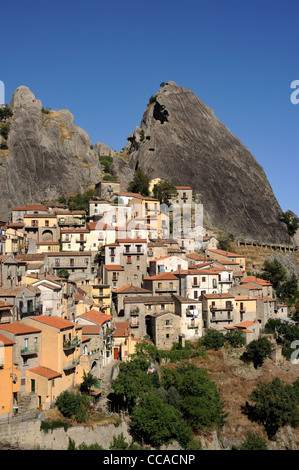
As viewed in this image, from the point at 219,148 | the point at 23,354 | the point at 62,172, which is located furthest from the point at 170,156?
the point at 23,354

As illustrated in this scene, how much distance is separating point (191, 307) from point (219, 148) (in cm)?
7065

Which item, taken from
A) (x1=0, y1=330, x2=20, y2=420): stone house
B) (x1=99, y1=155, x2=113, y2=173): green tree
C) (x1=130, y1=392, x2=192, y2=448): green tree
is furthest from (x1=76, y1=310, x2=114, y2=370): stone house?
(x1=99, y1=155, x2=113, y2=173): green tree

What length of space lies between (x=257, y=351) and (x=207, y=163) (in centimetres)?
6417

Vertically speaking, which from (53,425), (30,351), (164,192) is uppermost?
(164,192)

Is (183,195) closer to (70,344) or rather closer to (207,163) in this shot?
(207,163)

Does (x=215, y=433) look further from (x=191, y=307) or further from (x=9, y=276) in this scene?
(x=9, y=276)

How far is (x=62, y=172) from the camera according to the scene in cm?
9388

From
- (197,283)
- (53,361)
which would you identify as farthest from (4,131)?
(53,361)

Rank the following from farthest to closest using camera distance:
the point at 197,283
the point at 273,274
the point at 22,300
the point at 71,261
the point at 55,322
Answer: the point at 273,274 < the point at 71,261 < the point at 197,283 < the point at 22,300 < the point at 55,322

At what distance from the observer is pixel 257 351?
49875mm

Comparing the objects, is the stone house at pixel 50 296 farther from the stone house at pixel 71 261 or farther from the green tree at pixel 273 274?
the green tree at pixel 273 274

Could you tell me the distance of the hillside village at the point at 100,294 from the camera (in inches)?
1329

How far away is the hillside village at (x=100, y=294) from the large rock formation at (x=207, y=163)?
830 inches

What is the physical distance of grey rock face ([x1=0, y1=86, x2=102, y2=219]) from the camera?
87250 millimetres
